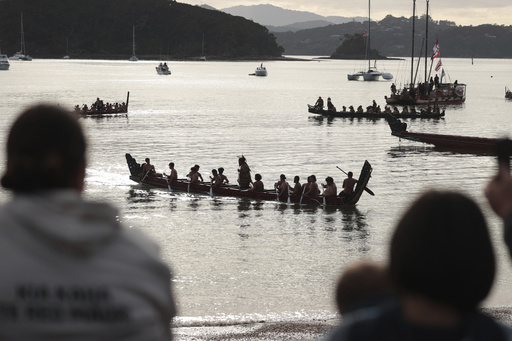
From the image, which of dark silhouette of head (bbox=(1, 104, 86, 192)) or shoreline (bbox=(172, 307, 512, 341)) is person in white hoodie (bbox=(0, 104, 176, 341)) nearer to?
dark silhouette of head (bbox=(1, 104, 86, 192))

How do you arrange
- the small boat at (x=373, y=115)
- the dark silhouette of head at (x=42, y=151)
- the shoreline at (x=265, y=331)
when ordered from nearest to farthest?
the dark silhouette of head at (x=42, y=151) < the shoreline at (x=265, y=331) < the small boat at (x=373, y=115)

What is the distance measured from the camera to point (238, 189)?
89.7ft

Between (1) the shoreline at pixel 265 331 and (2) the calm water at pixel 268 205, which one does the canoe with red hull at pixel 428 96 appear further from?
(1) the shoreline at pixel 265 331

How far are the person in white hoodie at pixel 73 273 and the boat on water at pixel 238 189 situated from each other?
23.0 meters

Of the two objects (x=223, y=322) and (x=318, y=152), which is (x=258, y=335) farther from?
(x=318, y=152)

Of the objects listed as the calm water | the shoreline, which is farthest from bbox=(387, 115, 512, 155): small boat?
the shoreline

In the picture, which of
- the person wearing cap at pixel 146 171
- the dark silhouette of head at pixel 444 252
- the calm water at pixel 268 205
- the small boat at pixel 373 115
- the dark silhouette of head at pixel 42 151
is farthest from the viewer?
the small boat at pixel 373 115

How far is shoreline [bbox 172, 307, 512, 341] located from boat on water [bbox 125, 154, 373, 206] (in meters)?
13.6

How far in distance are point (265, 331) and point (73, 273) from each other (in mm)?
9086

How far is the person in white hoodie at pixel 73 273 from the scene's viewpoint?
233 cm

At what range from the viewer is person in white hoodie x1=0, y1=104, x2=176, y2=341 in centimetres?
233

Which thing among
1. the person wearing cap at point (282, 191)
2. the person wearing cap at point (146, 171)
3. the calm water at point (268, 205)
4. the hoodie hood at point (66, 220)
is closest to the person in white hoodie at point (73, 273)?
the hoodie hood at point (66, 220)

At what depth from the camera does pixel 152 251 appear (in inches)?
97.7

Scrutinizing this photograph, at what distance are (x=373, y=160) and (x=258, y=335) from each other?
Result: 3154 cm
